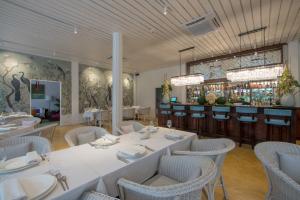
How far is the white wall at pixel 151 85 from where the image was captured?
30.6 feet

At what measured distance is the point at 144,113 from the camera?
32.4 feet

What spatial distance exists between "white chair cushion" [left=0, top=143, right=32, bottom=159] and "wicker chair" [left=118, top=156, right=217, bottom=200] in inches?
64.2

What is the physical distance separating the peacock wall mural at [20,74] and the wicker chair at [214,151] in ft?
23.8

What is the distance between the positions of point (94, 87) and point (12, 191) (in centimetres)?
839

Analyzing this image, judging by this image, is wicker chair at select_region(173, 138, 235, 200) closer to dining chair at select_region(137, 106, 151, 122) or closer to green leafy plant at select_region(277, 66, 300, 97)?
green leafy plant at select_region(277, 66, 300, 97)

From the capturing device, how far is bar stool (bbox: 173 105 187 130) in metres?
6.08

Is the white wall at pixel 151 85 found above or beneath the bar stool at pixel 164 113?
above

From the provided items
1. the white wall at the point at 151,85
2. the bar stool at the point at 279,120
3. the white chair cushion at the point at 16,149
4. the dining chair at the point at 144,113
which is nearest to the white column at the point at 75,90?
the dining chair at the point at 144,113

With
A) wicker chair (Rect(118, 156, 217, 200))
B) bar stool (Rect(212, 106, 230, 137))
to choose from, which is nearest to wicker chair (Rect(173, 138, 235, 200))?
wicker chair (Rect(118, 156, 217, 200))

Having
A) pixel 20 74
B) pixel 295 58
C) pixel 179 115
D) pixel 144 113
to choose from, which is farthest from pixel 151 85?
pixel 295 58

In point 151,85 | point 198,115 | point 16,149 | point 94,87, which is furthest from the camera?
point 151,85

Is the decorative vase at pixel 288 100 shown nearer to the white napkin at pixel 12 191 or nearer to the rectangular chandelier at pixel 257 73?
the rectangular chandelier at pixel 257 73

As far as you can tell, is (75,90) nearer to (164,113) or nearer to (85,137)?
(164,113)

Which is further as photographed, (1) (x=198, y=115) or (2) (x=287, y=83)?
(1) (x=198, y=115)
